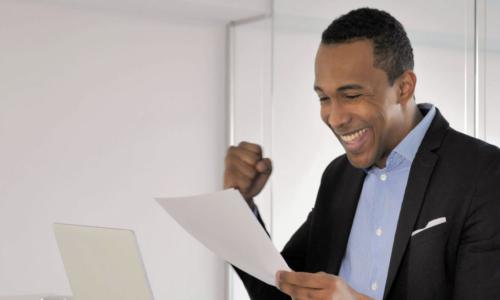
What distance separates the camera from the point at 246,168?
1.98 meters

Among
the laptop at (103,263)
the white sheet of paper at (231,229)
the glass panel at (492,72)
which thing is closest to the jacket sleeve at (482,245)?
the white sheet of paper at (231,229)

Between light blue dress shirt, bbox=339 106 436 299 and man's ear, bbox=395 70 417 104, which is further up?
man's ear, bbox=395 70 417 104

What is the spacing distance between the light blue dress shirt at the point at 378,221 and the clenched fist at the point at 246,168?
270mm

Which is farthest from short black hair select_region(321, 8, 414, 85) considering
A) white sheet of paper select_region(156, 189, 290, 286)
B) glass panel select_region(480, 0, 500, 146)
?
glass panel select_region(480, 0, 500, 146)

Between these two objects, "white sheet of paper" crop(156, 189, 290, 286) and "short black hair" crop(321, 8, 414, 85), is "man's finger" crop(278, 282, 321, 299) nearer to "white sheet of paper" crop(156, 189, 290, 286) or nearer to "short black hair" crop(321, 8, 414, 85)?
"white sheet of paper" crop(156, 189, 290, 286)

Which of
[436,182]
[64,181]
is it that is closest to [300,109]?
[64,181]

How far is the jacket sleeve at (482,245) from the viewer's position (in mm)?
1740

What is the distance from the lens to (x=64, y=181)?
475cm

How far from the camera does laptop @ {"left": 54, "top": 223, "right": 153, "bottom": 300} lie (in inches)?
66.4

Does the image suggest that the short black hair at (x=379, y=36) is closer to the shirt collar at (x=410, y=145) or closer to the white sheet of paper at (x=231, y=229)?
the shirt collar at (x=410, y=145)

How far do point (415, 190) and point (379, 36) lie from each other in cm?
35

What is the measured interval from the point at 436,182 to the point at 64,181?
3.17 meters

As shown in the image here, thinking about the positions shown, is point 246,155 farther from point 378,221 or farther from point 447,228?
point 447,228

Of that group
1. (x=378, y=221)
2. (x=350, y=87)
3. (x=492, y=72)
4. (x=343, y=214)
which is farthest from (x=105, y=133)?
(x=350, y=87)
